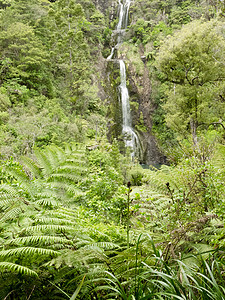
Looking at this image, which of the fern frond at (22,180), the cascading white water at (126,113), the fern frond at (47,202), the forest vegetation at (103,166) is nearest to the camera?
the forest vegetation at (103,166)

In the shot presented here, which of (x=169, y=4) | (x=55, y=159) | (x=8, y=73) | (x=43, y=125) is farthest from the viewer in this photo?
(x=169, y=4)

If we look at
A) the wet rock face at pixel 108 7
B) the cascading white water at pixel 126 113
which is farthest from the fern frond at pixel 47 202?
the wet rock face at pixel 108 7

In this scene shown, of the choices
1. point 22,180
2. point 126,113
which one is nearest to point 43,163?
point 22,180

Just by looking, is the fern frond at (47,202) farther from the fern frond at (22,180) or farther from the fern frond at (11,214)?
the fern frond at (11,214)

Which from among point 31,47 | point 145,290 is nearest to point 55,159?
point 145,290

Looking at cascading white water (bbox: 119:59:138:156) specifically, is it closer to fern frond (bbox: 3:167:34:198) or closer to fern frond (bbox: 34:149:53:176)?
fern frond (bbox: 34:149:53:176)

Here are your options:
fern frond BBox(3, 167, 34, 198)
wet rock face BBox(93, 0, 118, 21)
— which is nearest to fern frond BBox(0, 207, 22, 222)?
fern frond BBox(3, 167, 34, 198)

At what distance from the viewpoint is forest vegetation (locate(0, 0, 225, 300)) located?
3.44 feet

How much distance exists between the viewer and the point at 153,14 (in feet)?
76.7

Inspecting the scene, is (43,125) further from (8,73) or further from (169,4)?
(169,4)

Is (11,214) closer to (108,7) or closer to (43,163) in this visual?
(43,163)

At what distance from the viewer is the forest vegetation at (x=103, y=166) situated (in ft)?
3.44

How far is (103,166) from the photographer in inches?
281

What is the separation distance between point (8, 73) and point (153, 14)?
19.5 metres
